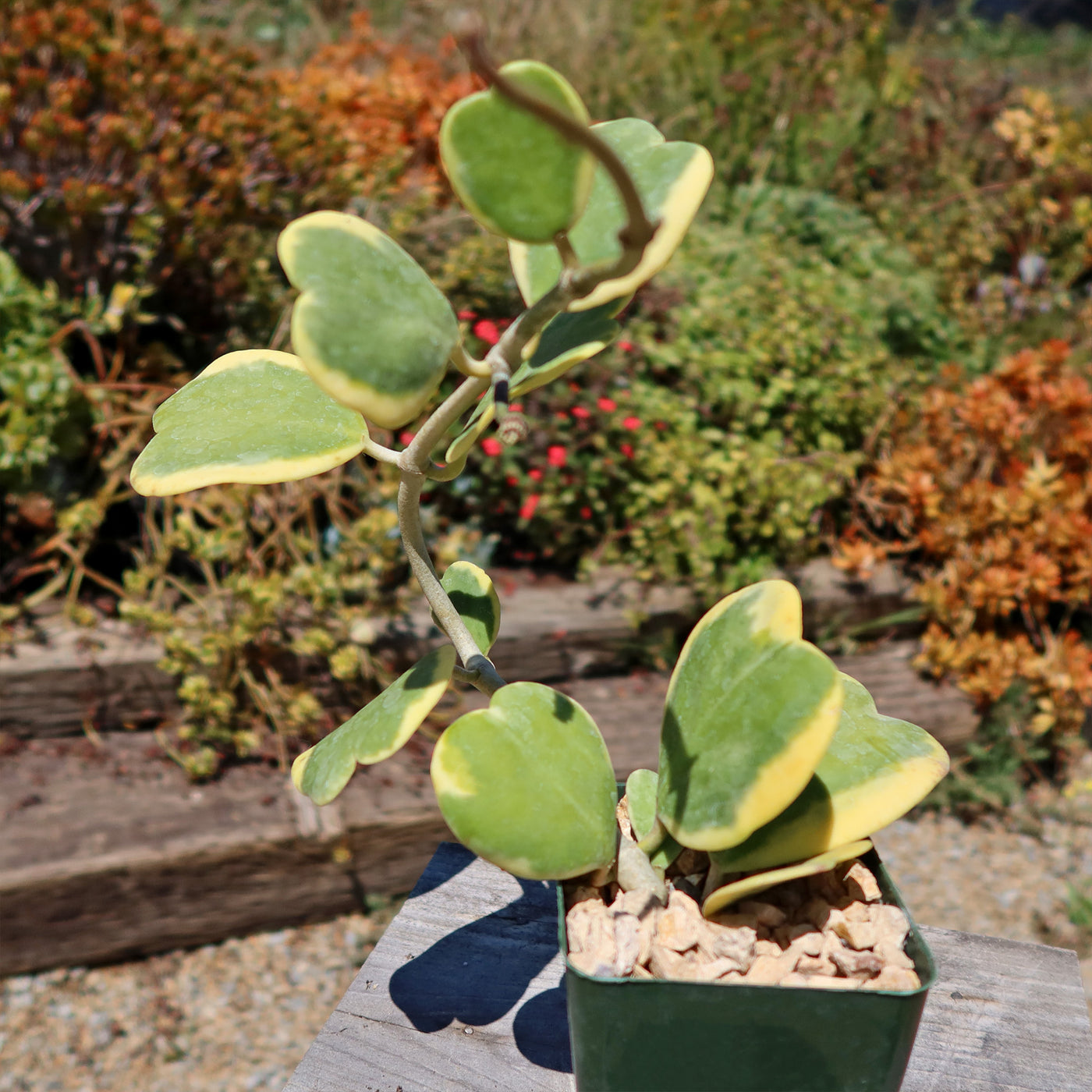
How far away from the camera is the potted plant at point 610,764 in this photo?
522 mm

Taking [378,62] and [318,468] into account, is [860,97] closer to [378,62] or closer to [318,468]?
[378,62]

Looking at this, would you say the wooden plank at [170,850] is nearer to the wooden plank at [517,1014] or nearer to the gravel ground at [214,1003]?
the gravel ground at [214,1003]

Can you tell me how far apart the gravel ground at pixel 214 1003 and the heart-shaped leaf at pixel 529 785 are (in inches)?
70.9

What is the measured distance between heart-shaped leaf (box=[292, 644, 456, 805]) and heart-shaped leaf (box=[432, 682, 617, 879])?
0.09 ft

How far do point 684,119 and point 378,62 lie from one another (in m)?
1.50

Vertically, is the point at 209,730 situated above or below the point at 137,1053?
above

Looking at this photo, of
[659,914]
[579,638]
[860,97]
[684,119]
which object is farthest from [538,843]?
[860,97]

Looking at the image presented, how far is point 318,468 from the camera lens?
1.91 feet

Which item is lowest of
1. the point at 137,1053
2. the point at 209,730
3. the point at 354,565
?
the point at 137,1053

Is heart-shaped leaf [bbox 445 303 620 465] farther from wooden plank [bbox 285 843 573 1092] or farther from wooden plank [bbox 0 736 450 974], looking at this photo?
wooden plank [bbox 0 736 450 974]

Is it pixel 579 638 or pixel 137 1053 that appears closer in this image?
pixel 137 1053

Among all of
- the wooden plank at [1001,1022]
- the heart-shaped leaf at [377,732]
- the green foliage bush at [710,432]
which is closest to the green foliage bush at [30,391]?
the green foliage bush at [710,432]

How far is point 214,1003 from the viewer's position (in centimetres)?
212

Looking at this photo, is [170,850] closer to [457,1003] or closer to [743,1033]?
[457,1003]
